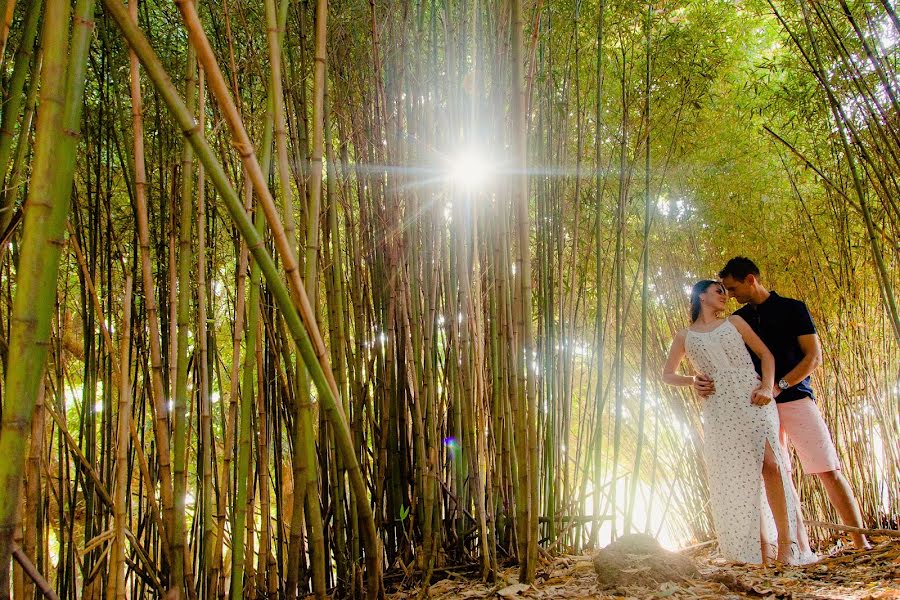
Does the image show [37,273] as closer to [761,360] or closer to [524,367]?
[524,367]

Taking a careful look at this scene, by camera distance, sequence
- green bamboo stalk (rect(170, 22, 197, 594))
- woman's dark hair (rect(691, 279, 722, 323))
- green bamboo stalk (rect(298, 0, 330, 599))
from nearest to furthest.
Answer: green bamboo stalk (rect(298, 0, 330, 599)) < green bamboo stalk (rect(170, 22, 197, 594)) < woman's dark hair (rect(691, 279, 722, 323))

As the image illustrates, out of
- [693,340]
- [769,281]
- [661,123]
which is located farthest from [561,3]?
[769,281]

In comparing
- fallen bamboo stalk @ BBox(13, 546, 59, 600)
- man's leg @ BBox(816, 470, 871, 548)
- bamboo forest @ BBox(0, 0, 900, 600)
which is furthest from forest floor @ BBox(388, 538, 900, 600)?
fallen bamboo stalk @ BBox(13, 546, 59, 600)

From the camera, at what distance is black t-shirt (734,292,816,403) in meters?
2.12

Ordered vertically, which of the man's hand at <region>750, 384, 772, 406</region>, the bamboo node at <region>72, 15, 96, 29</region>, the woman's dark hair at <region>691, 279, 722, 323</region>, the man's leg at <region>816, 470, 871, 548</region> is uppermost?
the woman's dark hair at <region>691, 279, 722, 323</region>

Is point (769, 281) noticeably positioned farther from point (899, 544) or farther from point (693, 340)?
point (899, 544)

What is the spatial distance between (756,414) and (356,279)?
1.45 metres

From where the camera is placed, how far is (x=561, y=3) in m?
1.93

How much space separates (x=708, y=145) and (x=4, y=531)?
3129mm

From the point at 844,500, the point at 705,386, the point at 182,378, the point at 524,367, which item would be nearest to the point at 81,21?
the point at 182,378

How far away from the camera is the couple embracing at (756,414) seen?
1951 millimetres

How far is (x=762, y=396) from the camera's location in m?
1.94

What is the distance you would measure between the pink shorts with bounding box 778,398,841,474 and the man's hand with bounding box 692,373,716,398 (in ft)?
1.11

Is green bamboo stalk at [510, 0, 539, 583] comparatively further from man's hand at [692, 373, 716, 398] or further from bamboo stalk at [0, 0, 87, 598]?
man's hand at [692, 373, 716, 398]
